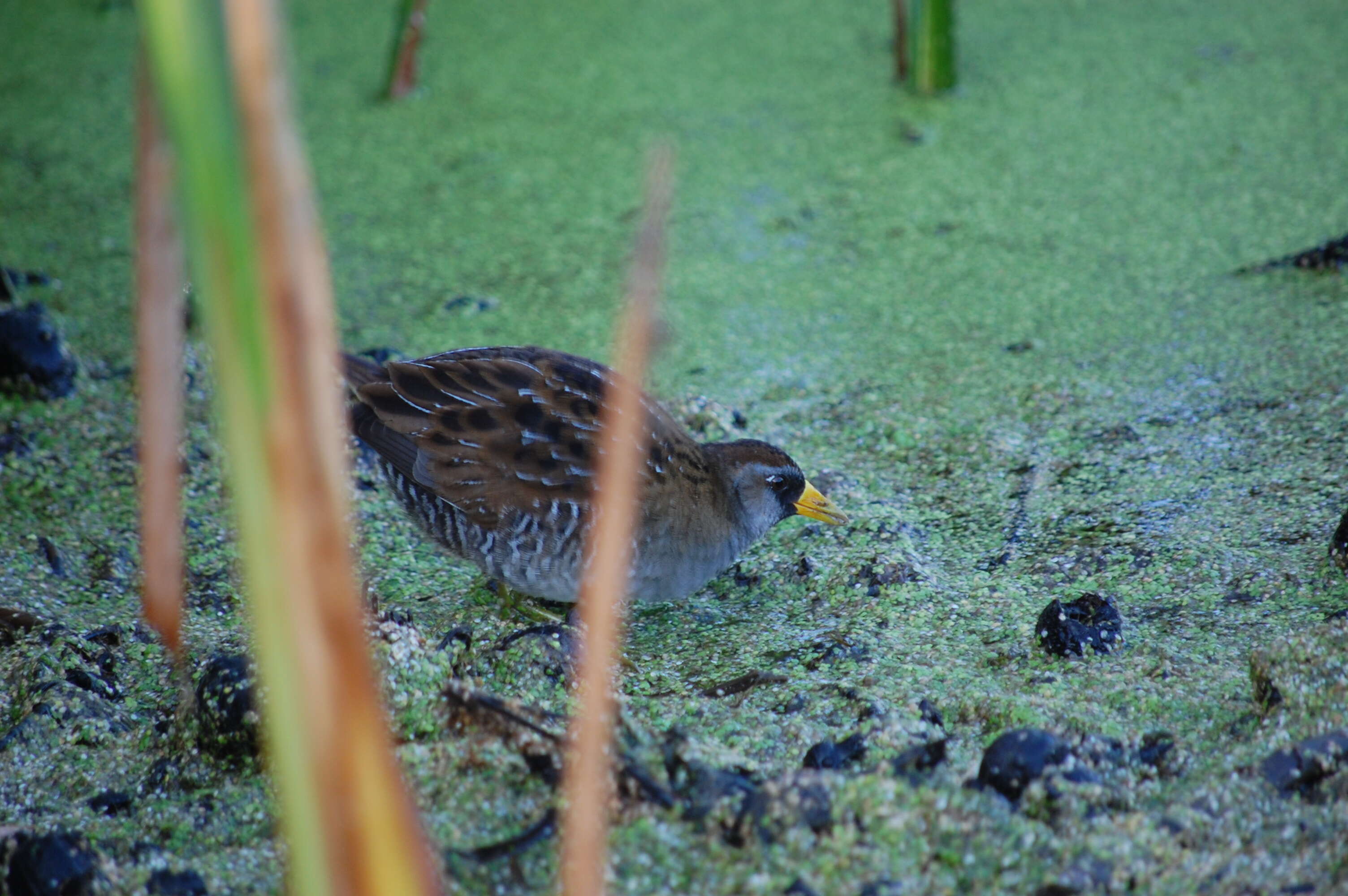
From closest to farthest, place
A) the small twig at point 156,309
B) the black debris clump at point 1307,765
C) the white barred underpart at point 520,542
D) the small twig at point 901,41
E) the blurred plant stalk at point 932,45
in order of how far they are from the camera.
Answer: the small twig at point 156,309
the black debris clump at point 1307,765
the white barred underpart at point 520,542
the blurred plant stalk at point 932,45
the small twig at point 901,41

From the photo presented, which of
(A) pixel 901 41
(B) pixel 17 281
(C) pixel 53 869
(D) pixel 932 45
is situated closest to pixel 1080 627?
(C) pixel 53 869

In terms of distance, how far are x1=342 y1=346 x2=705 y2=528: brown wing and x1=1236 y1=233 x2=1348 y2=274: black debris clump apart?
5.39 ft

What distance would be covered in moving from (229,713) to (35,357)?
5.11ft

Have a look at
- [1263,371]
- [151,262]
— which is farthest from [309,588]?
[1263,371]

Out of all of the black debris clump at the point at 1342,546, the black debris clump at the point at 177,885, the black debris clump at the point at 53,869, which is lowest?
the black debris clump at the point at 177,885

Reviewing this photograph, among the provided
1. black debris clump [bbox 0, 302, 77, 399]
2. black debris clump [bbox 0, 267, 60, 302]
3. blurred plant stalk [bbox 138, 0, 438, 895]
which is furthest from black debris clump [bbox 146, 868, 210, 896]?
black debris clump [bbox 0, 267, 60, 302]

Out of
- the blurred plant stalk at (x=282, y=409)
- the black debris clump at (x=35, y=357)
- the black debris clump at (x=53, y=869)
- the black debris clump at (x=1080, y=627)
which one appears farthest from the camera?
the black debris clump at (x=35, y=357)

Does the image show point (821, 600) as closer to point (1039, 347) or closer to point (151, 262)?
point (1039, 347)

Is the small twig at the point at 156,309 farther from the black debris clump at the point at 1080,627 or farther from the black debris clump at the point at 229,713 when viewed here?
the black debris clump at the point at 1080,627

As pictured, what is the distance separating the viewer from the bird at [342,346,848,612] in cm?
217

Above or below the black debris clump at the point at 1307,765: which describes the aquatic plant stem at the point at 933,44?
above

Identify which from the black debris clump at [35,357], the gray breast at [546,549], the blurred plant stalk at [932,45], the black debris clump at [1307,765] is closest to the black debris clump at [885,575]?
the gray breast at [546,549]

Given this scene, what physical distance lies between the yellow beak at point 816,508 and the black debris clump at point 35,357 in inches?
66.6

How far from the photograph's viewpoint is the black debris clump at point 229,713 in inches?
64.9
